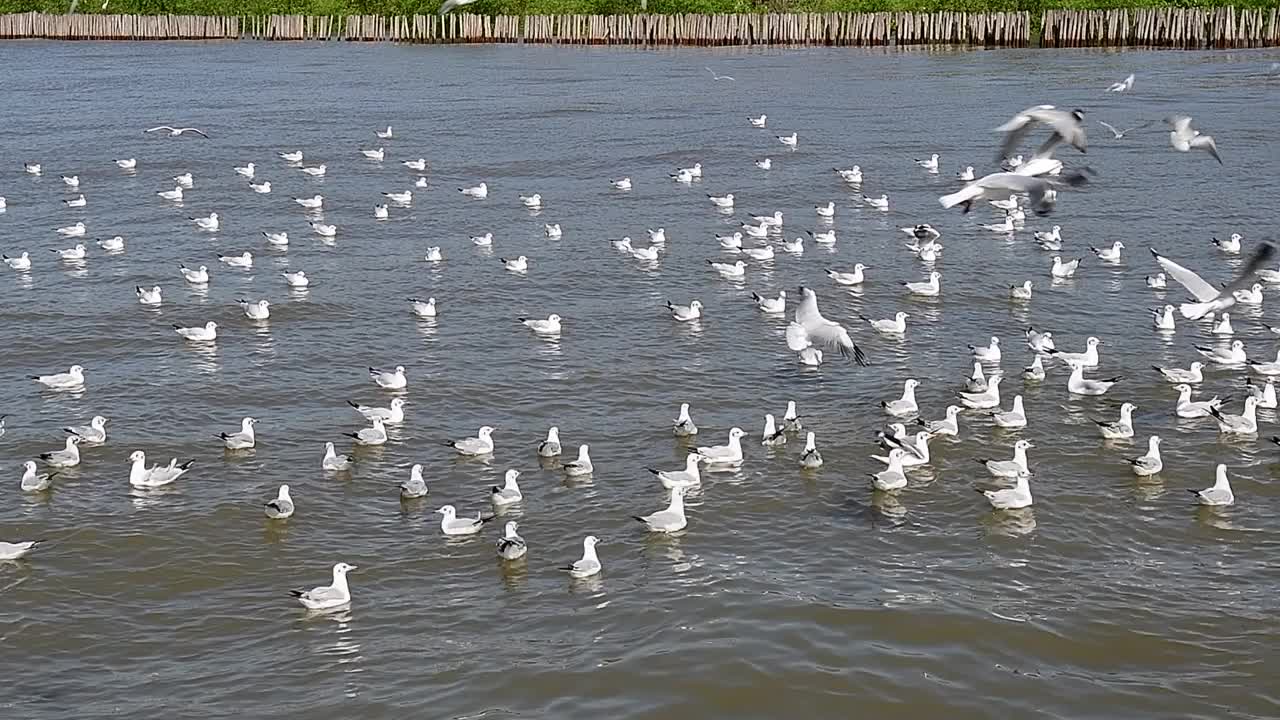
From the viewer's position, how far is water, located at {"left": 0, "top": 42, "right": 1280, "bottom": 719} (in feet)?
54.4

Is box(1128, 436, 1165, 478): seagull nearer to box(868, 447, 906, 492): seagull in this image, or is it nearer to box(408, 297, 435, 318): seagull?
box(868, 447, 906, 492): seagull

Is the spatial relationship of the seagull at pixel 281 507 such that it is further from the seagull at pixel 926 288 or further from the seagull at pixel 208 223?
the seagull at pixel 208 223

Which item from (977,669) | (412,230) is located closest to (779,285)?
(412,230)

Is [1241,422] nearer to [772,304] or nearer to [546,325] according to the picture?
[772,304]

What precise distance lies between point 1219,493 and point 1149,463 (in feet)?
4.28

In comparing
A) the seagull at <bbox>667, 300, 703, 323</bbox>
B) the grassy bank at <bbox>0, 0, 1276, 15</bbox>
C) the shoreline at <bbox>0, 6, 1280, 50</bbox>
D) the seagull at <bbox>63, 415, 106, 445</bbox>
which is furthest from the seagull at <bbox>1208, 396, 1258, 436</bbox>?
the grassy bank at <bbox>0, 0, 1276, 15</bbox>

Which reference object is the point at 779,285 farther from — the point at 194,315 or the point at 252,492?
the point at 252,492

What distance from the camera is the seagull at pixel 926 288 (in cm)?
3170

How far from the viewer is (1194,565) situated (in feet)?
62.1

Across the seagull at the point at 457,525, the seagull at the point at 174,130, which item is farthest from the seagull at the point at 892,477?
the seagull at the point at 174,130

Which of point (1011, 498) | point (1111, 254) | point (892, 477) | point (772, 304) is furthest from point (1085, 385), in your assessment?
point (1111, 254)

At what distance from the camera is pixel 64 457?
73.9 feet

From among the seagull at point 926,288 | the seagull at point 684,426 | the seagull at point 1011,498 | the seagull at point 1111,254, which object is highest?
the seagull at point 1111,254

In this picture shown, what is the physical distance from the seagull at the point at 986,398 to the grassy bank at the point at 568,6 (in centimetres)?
6732
